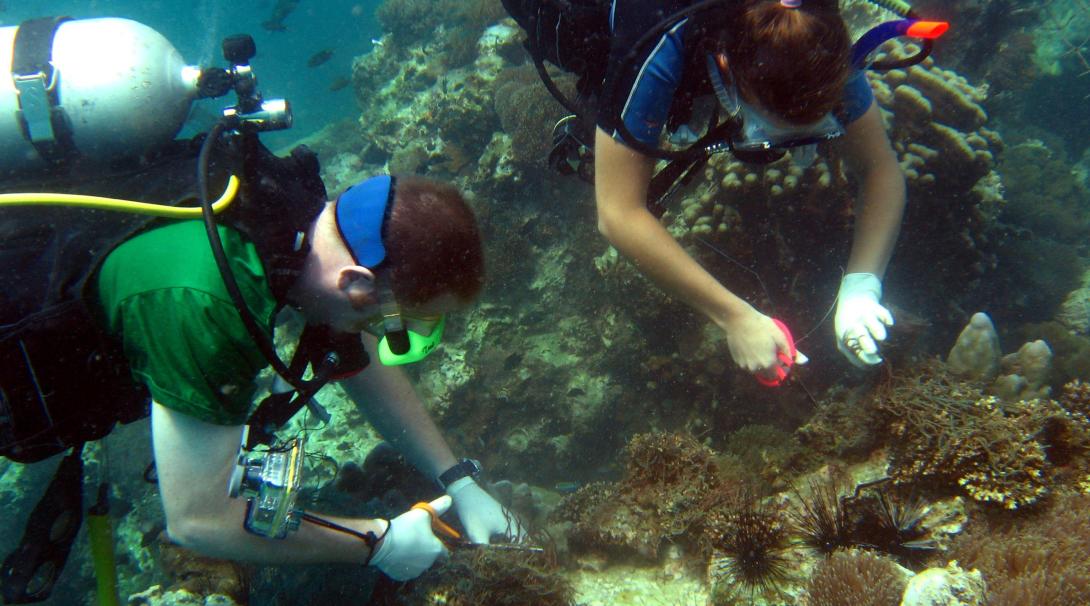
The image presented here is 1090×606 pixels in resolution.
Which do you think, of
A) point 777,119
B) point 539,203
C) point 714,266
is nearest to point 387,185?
point 777,119

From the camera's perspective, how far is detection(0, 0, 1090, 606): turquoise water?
2619mm

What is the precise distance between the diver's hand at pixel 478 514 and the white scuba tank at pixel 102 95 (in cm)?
244

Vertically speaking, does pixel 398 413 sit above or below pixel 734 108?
below

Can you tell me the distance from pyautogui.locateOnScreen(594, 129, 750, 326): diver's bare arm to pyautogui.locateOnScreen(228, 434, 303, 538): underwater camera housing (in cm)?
169

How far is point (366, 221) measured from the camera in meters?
1.93

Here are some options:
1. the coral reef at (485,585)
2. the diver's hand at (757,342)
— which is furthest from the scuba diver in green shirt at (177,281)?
the diver's hand at (757,342)

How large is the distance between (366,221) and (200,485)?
3.72ft

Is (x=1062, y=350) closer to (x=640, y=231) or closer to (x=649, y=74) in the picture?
(x=640, y=231)

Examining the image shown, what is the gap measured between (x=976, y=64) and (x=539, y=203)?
7832 millimetres

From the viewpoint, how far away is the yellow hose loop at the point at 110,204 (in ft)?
5.79

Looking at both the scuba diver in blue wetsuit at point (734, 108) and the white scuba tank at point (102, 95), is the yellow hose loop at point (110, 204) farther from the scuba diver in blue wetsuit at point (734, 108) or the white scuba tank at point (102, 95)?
the scuba diver in blue wetsuit at point (734, 108)

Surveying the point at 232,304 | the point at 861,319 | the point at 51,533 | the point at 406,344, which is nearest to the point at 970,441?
the point at 861,319

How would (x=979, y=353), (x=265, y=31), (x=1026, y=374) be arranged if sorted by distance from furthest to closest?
1. (x=265, y=31)
2. (x=1026, y=374)
3. (x=979, y=353)

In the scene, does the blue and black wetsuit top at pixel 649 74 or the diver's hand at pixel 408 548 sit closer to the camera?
the blue and black wetsuit top at pixel 649 74
